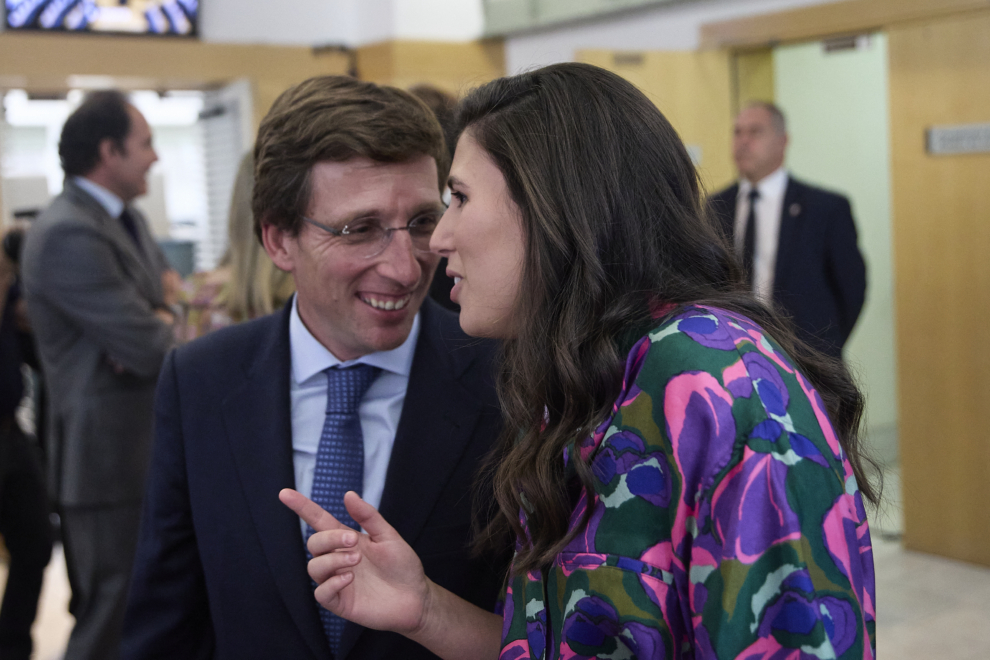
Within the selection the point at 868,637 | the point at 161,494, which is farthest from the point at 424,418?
the point at 868,637

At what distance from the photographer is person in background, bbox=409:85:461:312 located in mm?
2086

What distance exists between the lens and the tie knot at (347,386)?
5.14ft

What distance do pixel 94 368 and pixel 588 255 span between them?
2.65 metres

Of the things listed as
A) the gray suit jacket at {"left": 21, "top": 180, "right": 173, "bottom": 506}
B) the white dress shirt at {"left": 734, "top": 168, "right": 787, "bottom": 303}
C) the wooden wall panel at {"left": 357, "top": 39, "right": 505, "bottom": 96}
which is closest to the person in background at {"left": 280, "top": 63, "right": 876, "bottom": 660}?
the gray suit jacket at {"left": 21, "top": 180, "right": 173, "bottom": 506}

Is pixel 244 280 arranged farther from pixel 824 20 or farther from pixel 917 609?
pixel 824 20

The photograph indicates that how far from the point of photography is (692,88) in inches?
228

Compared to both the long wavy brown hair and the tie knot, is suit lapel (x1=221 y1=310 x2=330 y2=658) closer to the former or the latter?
the tie knot

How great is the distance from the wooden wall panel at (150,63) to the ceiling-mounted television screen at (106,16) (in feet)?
0.23

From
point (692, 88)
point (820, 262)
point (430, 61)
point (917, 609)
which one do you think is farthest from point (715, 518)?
point (430, 61)

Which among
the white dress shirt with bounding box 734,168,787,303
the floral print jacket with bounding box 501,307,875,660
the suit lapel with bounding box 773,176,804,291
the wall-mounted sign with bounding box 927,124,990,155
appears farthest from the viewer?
the white dress shirt with bounding box 734,168,787,303

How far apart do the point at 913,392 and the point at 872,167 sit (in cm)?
264

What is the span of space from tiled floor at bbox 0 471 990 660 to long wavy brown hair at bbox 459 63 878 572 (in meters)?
2.84

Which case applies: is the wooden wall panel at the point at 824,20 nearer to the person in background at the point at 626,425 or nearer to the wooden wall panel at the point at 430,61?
the wooden wall panel at the point at 430,61

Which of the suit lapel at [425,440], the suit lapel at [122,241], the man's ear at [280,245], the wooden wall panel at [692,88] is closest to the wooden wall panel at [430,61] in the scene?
the wooden wall panel at [692,88]
